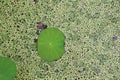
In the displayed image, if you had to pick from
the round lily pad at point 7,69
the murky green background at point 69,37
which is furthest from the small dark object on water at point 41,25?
the round lily pad at point 7,69

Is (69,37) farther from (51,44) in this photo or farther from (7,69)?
(7,69)

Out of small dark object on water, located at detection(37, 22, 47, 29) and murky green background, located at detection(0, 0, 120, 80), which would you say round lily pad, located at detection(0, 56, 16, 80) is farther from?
small dark object on water, located at detection(37, 22, 47, 29)

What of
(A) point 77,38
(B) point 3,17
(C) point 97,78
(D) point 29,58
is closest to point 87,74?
(C) point 97,78

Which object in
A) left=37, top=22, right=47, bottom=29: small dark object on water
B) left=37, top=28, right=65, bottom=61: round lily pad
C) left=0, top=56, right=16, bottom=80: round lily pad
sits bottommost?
left=0, top=56, right=16, bottom=80: round lily pad

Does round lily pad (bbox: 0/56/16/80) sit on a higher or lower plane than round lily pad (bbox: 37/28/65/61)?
lower

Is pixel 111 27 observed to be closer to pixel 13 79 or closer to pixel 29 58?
pixel 29 58

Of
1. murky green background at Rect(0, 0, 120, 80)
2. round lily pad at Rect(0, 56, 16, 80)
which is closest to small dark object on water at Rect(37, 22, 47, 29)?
murky green background at Rect(0, 0, 120, 80)
